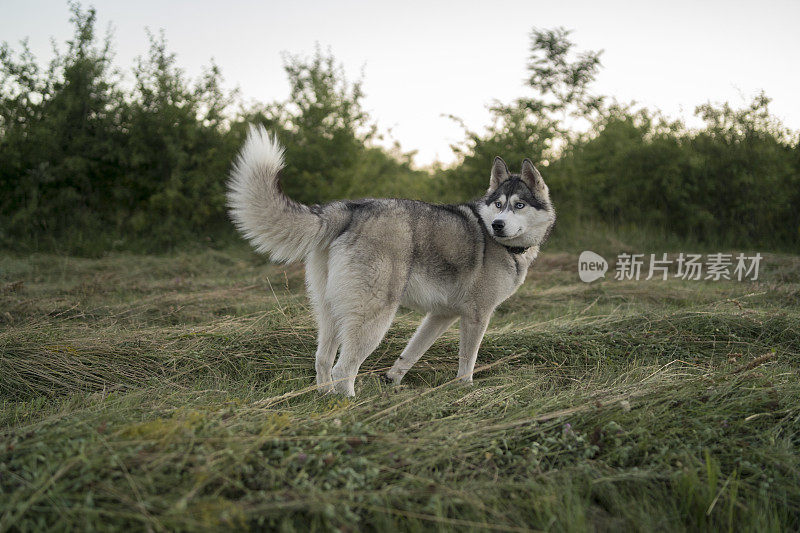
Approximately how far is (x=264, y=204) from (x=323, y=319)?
81 cm

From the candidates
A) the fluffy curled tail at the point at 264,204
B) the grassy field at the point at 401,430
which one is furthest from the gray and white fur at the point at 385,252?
the grassy field at the point at 401,430

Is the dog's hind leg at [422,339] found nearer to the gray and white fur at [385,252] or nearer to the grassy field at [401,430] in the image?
the gray and white fur at [385,252]

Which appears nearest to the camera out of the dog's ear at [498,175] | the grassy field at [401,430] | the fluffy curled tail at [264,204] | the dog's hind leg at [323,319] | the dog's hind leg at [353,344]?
the grassy field at [401,430]

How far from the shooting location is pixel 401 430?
2295 millimetres

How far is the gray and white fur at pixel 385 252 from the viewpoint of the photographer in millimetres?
3043

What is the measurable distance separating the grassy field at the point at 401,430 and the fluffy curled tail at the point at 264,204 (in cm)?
87

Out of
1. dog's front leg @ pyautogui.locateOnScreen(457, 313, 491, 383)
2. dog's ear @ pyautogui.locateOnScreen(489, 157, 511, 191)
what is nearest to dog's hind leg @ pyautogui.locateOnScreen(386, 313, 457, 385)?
dog's front leg @ pyautogui.locateOnScreen(457, 313, 491, 383)

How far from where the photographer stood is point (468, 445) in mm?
2186

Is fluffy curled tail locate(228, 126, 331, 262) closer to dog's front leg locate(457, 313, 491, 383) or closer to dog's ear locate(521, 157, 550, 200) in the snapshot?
dog's front leg locate(457, 313, 491, 383)

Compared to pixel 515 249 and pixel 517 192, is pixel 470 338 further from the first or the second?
pixel 517 192

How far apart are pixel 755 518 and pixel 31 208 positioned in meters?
11.2

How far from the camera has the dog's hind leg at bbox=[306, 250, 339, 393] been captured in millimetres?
3334

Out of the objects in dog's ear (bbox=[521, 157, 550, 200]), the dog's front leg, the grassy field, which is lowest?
the grassy field

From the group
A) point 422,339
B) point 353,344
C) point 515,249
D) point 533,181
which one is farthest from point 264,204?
point 533,181
